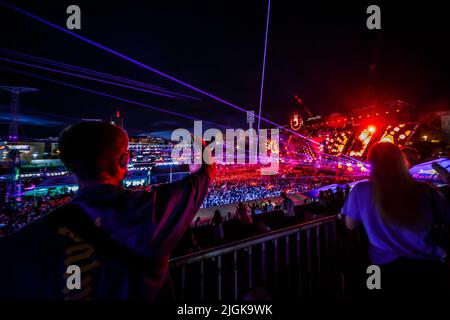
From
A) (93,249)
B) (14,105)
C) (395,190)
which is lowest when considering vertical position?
(93,249)

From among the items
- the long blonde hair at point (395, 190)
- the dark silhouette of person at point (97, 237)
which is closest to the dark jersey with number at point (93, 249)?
the dark silhouette of person at point (97, 237)

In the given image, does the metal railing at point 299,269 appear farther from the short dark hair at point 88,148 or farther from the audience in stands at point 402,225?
the short dark hair at point 88,148

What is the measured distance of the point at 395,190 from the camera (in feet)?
5.32

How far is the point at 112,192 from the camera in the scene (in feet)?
3.32

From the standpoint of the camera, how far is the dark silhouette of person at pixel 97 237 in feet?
2.84

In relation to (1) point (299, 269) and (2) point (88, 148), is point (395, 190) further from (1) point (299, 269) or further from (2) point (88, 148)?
(2) point (88, 148)

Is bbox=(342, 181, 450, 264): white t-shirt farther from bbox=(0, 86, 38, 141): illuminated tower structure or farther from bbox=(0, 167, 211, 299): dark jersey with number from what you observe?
bbox=(0, 86, 38, 141): illuminated tower structure

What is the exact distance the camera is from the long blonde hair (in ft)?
5.09

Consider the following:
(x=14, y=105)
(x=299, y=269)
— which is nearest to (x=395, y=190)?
(x=299, y=269)

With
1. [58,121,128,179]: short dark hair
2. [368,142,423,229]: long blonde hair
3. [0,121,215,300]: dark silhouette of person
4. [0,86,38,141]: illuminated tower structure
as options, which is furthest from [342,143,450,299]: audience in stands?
[0,86,38,141]: illuminated tower structure

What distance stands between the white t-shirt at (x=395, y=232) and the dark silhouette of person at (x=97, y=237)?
5.54ft

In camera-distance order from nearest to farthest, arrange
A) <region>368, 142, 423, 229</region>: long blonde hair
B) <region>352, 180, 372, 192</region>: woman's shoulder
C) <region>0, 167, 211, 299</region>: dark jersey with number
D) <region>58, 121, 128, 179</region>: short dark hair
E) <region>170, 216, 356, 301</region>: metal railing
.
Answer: <region>0, 167, 211, 299</region>: dark jersey with number
<region>58, 121, 128, 179</region>: short dark hair
<region>368, 142, 423, 229</region>: long blonde hair
<region>352, 180, 372, 192</region>: woman's shoulder
<region>170, 216, 356, 301</region>: metal railing

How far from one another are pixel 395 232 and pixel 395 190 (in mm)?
360
